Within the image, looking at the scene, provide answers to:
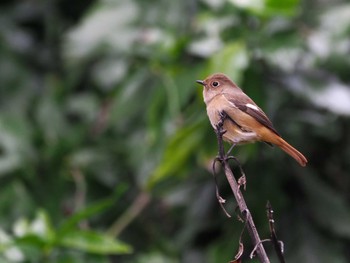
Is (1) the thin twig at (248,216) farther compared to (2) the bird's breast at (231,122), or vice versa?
(2) the bird's breast at (231,122)

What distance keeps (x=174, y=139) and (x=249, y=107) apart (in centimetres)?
142

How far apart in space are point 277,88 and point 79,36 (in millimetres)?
1267

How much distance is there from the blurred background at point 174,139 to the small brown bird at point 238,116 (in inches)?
50.3

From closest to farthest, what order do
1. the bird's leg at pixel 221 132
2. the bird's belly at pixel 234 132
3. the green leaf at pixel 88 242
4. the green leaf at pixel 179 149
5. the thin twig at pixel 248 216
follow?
1. the thin twig at pixel 248 216
2. the bird's leg at pixel 221 132
3. the bird's belly at pixel 234 132
4. the green leaf at pixel 88 242
5. the green leaf at pixel 179 149

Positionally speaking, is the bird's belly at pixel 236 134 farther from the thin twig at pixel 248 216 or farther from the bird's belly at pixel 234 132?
the thin twig at pixel 248 216

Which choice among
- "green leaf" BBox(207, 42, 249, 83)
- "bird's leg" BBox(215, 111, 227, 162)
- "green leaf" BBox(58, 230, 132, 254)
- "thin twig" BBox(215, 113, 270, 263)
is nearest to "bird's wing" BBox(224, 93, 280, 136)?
"bird's leg" BBox(215, 111, 227, 162)

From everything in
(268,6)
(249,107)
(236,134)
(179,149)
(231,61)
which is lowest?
(236,134)

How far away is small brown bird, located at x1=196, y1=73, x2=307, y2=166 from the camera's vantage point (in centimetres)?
217

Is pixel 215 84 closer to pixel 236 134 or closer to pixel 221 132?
pixel 236 134

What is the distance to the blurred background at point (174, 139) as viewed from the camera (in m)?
3.81

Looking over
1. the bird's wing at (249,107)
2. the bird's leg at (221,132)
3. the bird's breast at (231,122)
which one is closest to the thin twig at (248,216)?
the bird's leg at (221,132)

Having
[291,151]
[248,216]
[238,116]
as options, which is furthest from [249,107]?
[248,216]

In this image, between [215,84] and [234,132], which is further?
[215,84]

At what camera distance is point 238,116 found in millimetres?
2303
